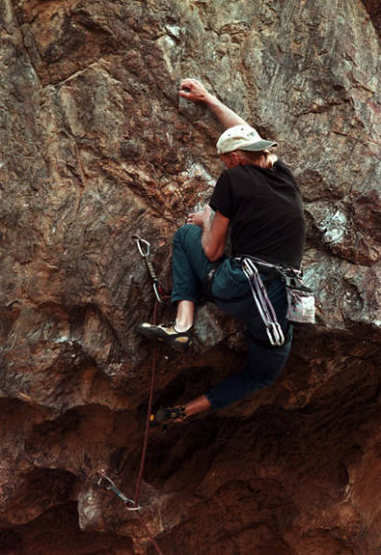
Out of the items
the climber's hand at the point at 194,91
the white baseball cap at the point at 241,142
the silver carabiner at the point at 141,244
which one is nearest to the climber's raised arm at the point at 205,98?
the climber's hand at the point at 194,91

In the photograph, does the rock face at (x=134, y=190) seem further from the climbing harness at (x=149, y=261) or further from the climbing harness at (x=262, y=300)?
the climbing harness at (x=262, y=300)

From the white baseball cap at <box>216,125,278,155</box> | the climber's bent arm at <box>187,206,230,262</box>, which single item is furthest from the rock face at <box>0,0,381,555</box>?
the white baseball cap at <box>216,125,278,155</box>

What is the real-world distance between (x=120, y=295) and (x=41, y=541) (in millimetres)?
2679

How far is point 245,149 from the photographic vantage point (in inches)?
137

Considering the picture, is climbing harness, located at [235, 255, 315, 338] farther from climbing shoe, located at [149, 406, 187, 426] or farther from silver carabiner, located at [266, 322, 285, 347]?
climbing shoe, located at [149, 406, 187, 426]

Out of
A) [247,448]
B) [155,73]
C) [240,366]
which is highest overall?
[155,73]

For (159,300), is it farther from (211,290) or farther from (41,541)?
(41,541)

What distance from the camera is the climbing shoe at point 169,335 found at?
11.7 ft

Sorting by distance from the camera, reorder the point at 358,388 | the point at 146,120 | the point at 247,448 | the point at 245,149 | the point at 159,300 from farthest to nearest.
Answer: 1. the point at 247,448
2. the point at 358,388
3. the point at 146,120
4. the point at 159,300
5. the point at 245,149

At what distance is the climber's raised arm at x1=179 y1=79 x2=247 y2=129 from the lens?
3.96m

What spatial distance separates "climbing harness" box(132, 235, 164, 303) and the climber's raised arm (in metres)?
0.97

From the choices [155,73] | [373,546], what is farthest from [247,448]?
[155,73]

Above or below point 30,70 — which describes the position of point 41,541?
below

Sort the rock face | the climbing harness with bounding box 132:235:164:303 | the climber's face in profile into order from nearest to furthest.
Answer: the climber's face in profile, the climbing harness with bounding box 132:235:164:303, the rock face
